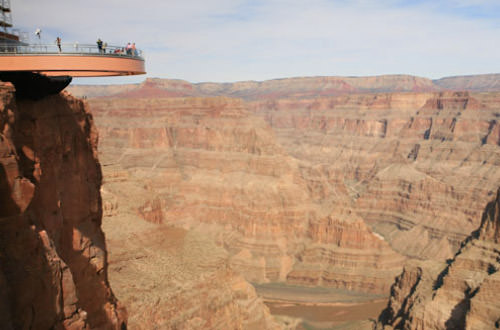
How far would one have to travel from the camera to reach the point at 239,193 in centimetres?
7475

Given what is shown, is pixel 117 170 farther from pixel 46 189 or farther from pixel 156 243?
pixel 46 189

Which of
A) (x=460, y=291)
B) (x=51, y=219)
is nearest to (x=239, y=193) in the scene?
(x=460, y=291)

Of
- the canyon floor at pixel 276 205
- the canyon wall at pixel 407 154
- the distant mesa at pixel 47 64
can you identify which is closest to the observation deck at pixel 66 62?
the distant mesa at pixel 47 64

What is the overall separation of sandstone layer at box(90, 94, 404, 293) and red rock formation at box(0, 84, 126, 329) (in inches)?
1069

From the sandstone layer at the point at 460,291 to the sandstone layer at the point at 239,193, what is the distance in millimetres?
21492

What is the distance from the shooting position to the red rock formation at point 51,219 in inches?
378

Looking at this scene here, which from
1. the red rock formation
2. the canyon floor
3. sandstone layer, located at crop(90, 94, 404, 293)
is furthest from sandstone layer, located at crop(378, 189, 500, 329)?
→ the red rock formation

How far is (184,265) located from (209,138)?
5386cm

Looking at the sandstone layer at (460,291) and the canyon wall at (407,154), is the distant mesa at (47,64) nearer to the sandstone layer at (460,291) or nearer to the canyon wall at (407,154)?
the sandstone layer at (460,291)

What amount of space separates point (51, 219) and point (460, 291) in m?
29.8

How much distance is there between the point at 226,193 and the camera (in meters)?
75.4

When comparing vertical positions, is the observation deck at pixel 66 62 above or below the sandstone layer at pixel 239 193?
above

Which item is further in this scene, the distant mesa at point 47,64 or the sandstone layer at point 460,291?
the sandstone layer at point 460,291

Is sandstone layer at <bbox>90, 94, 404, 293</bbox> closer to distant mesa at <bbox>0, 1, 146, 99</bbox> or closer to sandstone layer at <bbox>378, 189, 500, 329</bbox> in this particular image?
sandstone layer at <bbox>378, 189, 500, 329</bbox>
